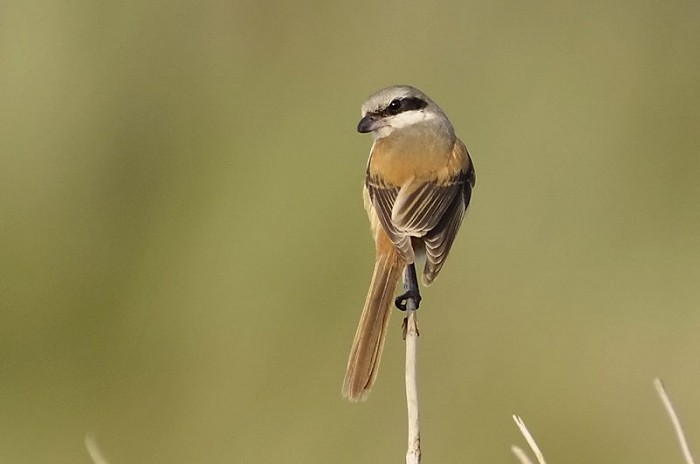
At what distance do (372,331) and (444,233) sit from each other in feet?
1.60

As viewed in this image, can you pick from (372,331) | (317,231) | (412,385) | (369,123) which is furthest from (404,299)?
(317,231)

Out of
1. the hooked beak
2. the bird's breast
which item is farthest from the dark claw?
the hooked beak

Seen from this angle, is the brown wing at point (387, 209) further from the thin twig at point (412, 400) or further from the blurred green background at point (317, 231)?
the blurred green background at point (317, 231)

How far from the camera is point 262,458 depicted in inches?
187

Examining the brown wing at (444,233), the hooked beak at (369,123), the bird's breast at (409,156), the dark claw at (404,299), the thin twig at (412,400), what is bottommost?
the thin twig at (412,400)

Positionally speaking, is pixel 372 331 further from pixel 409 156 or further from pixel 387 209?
pixel 409 156

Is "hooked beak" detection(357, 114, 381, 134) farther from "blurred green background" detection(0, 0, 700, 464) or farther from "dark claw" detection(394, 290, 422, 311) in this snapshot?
"blurred green background" detection(0, 0, 700, 464)

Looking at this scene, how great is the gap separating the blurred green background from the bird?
60.5 inches

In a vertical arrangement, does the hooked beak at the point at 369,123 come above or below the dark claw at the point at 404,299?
above

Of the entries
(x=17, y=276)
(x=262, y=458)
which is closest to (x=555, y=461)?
(x=262, y=458)

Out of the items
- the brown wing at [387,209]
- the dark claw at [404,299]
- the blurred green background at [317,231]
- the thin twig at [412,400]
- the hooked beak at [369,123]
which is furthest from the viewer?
the blurred green background at [317,231]

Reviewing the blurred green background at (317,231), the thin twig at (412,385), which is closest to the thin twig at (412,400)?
the thin twig at (412,385)

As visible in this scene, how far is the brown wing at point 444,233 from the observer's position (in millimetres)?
2989

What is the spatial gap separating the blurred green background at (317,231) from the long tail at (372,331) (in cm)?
172
